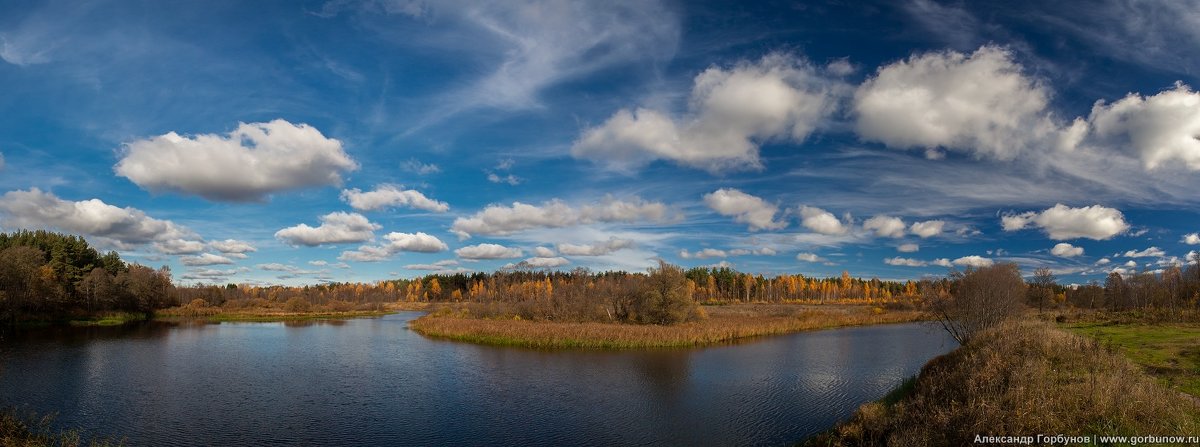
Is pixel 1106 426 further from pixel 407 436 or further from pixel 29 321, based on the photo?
pixel 29 321

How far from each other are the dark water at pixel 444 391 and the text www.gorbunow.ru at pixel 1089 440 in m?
8.57

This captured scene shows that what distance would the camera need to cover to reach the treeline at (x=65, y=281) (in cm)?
6006

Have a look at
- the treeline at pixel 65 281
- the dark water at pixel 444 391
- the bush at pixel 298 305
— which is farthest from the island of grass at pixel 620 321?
the bush at pixel 298 305

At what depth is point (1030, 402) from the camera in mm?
10984

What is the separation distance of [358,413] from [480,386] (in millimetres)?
6831

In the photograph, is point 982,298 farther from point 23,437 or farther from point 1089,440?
point 23,437

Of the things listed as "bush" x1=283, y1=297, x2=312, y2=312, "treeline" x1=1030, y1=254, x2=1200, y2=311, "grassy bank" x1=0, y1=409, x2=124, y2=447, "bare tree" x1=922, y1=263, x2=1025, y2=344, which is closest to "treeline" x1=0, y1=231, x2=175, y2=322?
"bush" x1=283, y1=297, x2=312, y2=312

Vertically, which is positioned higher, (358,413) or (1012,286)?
(1012,286)

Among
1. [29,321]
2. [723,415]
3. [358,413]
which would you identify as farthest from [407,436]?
[29,321]

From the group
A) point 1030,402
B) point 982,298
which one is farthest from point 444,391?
point 982,298

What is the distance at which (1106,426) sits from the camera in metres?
10.3

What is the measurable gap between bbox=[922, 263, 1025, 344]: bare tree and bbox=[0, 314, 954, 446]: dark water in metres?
4.68

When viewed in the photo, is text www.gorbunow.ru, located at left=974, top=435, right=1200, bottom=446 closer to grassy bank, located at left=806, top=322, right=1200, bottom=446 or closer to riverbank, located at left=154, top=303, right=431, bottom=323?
grassy bank, located at left=806, top=322, right=1200, bottom=446

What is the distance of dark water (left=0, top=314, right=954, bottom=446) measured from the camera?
19.6 meters
